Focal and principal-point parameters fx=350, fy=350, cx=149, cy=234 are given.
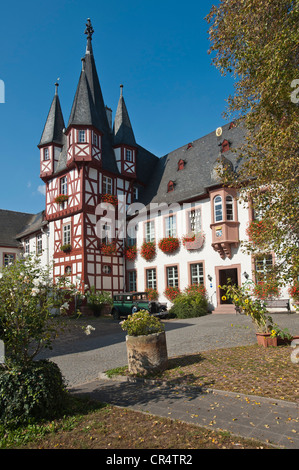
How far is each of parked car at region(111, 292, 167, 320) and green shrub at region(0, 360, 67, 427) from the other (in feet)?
44.6

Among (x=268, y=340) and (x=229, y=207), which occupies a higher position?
(x=229, y=207)

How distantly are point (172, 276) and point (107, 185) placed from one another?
8.17m

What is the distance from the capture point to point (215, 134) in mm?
24500

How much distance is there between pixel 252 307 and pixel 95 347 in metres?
5.86

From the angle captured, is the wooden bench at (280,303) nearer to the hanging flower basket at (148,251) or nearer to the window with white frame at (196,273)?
the window with white frame at (196,273)

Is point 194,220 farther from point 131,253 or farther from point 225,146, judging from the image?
point 131,253

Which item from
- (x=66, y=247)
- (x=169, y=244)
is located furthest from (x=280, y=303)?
(x=66, y=247)

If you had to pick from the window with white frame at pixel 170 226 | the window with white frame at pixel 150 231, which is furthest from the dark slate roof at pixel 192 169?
the window with white frame at pixel 150 231

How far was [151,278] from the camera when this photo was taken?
23.9m

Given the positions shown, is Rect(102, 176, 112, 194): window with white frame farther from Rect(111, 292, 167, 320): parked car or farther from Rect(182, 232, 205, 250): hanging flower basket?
Rect(111, 292, 167, 320): parked car

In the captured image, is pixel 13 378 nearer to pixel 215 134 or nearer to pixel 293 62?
pixel 293 62

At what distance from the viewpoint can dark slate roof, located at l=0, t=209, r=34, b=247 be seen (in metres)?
34.4

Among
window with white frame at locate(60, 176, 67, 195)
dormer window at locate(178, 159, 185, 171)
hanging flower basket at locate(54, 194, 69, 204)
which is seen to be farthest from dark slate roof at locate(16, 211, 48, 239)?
dormer window at locate(178, 159, 185, 171)
